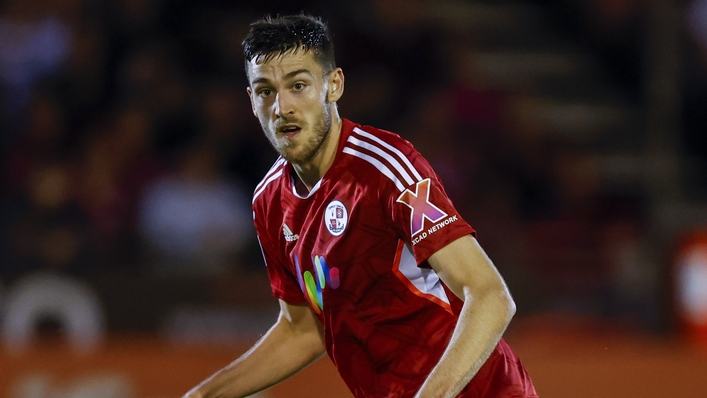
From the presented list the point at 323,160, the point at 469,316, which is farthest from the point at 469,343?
the point at 323,160

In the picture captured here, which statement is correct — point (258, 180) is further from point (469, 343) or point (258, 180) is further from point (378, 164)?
point (469, 343)

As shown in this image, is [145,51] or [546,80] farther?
[546,80]

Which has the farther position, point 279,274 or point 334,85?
point 279,274

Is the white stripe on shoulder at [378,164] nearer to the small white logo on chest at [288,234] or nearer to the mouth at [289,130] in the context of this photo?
the mouth at [289,130]

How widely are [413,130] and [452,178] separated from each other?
0.57 meters

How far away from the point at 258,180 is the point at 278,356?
14.0 ft

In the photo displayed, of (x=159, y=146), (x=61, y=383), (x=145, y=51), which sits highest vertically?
(x=145, y=51)

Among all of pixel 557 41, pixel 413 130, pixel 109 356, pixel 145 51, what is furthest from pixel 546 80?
pixel 109 356

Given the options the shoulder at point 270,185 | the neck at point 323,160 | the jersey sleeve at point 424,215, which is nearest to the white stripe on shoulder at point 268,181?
the shoulder at point 270,185

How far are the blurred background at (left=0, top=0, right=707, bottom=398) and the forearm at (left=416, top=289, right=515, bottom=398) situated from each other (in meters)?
2.95

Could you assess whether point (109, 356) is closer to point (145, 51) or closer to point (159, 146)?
point (159, 146)

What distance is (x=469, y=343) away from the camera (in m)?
2.65

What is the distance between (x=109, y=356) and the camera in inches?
220

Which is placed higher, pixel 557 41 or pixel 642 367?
pixel 557 41
